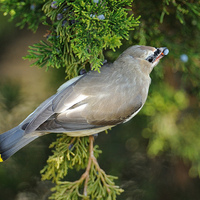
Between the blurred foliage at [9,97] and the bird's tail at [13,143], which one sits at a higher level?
the bird's tail at [13,143]

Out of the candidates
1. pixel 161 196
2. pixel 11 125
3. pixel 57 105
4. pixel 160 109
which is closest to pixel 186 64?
pixel 160 109

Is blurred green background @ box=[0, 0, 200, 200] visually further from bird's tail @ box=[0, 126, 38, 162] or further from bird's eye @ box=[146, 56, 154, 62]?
bird's tail @ box=[0, 126, 38, 162]

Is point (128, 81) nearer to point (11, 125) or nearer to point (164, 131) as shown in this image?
point (164, 131)

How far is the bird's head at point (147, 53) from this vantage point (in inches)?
95.7

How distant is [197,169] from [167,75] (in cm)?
94

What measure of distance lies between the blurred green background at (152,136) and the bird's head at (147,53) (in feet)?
1.00

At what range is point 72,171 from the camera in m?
3.35

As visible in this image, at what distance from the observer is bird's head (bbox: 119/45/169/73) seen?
243 centimetres

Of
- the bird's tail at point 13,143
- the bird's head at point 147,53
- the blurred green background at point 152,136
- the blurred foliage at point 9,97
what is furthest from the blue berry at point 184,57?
the blurred foliage at point 9,97

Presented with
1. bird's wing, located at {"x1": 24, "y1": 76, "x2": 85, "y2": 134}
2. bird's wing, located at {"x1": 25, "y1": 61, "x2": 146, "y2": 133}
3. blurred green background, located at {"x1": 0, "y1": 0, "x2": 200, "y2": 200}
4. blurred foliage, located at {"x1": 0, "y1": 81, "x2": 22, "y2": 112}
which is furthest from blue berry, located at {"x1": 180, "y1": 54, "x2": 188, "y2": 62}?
blurred foliage, located at {"x1": 0, "y1": 81, "x2": 22, "y2": 112}

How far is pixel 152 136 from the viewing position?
9.61ft

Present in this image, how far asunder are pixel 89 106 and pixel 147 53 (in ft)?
1.84

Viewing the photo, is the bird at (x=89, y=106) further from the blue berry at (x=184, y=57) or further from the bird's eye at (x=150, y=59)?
the blue berry at (x=184, y=57)

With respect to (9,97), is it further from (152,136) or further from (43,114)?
(152,136)
